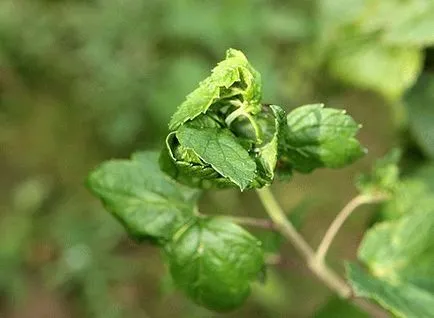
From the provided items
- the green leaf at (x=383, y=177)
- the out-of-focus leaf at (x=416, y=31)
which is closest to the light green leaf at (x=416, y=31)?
the out-of-focus leaf at (x=416, y=31)

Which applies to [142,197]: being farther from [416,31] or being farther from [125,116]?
[125,116]

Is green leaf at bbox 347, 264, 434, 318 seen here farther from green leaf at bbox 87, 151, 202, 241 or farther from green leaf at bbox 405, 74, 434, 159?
green leaf at bbox 405, 74, 434, 159

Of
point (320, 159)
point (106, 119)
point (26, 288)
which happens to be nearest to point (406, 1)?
point (320, 159)

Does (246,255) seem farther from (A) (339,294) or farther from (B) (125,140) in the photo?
(B) (125,140)

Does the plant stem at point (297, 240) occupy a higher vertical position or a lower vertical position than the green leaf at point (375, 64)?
lower

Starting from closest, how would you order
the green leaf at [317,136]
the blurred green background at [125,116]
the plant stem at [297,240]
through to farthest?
the green leaf at [317,136] < the plant stem at [297,240] < the blurred green background at [125,116]

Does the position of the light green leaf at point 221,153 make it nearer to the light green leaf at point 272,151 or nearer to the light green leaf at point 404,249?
the light green leaf at point 272,151
